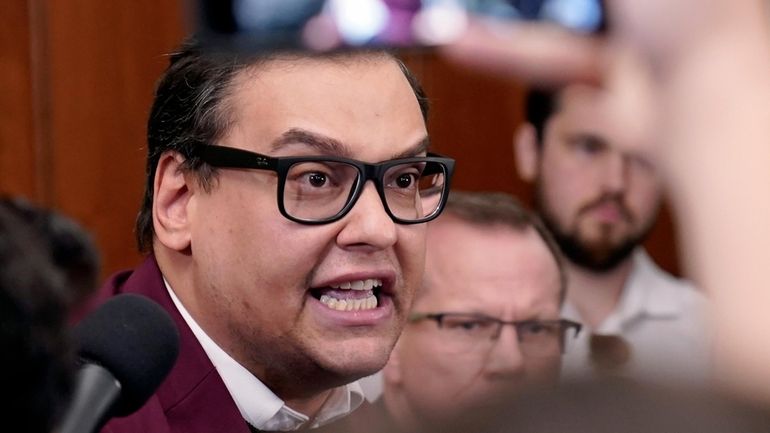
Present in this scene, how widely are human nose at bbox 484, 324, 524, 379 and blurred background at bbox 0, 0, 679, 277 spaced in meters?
1.04

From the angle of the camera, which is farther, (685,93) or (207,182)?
(207,182)

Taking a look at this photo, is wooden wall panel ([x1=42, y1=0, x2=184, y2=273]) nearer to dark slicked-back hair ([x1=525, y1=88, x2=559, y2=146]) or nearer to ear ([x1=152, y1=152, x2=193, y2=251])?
dark slicked-back hair ([x1=525, y1=88, x2=559, y2=146])

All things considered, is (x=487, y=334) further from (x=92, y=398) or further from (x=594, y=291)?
(x=92, y=398)

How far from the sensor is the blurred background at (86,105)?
9.48ft

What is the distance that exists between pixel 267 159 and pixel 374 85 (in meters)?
0.17

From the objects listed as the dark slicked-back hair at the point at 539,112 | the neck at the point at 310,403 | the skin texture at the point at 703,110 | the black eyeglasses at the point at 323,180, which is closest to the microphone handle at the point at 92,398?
the skin texture at the point at 703,110

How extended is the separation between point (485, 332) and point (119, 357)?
1.23 metres

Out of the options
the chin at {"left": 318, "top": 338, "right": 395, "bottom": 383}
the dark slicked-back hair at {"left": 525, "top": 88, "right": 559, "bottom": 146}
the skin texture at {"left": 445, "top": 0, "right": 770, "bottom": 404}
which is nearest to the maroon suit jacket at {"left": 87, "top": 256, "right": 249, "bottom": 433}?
the chin at {"left": 318, "top": 338, "right": 395, "bottom": 383}

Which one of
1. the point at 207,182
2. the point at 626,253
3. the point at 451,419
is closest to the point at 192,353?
the point at 207,182

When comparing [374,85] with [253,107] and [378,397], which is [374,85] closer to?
[253,107]

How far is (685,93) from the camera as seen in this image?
0.39 metres

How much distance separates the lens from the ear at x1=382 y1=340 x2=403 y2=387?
191 centimetres

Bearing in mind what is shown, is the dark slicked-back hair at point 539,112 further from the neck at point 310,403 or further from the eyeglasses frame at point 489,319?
the neck at point 310,403

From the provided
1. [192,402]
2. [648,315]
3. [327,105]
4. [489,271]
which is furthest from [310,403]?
[648,315]
